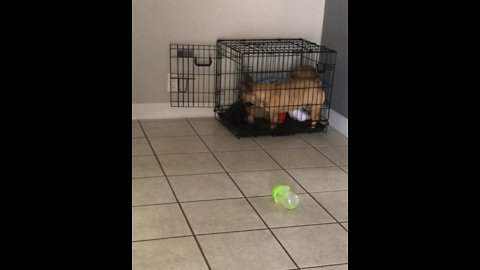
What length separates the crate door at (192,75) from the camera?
346cm

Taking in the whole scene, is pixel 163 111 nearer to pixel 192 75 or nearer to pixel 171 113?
pixel 171 113

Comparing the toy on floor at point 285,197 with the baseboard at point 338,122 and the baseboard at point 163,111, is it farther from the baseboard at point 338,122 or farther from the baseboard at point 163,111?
the baseboard at point 163,111

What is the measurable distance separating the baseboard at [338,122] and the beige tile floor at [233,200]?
66 mm

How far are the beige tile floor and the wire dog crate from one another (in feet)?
0.46

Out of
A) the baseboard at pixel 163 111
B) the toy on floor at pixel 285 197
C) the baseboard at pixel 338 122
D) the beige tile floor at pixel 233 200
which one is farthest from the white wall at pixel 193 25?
the toy on floor at pixel 285 197

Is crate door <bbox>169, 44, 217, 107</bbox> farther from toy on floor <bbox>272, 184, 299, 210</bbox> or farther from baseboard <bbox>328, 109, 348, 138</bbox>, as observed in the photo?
toy on floor <bbox>272, 184, 299, 210</bbox>

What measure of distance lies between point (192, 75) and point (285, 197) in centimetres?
149

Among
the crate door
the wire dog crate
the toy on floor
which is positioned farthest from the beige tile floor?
the crate door

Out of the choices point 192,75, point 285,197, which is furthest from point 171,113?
point 285,197

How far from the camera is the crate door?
11.3 ft
